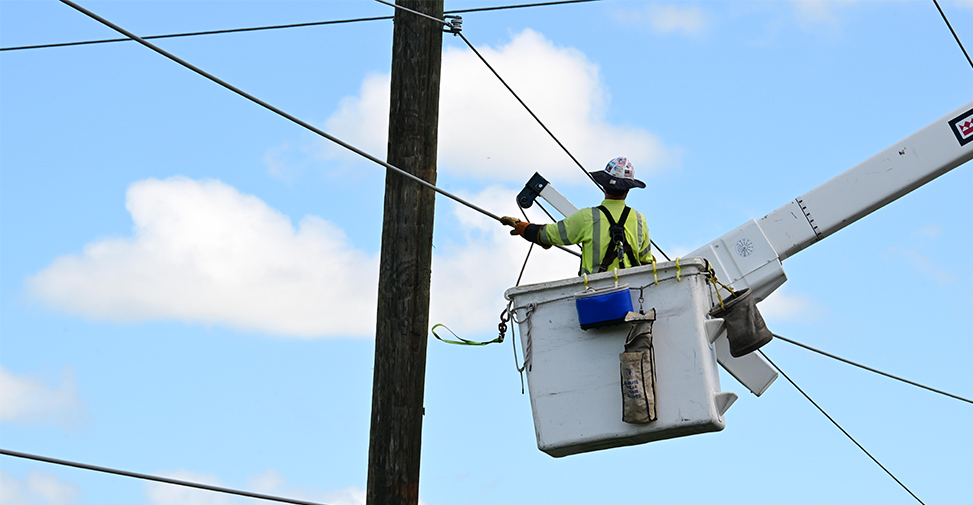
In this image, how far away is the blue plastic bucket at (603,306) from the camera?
5488 mm

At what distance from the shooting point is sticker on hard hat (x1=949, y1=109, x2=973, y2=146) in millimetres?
6844

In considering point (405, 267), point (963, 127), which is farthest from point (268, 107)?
point (963, 127)

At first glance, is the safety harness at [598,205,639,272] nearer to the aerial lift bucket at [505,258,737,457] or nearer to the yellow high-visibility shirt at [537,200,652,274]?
the yellow high-visibility shirt at [537,200,652,274]

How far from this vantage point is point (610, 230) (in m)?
5.92

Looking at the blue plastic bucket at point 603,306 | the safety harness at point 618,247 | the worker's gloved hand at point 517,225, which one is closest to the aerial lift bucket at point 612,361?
the blue plastic bucket at point 603,306

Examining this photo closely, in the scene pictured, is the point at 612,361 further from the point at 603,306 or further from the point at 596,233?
the point at 596,233

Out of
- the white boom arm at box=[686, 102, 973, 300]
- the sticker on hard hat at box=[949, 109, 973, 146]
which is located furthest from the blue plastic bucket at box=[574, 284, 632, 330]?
the sticker on hard hat at box=[949, 109, 973, 146]

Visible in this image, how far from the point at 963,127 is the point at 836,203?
83 cm

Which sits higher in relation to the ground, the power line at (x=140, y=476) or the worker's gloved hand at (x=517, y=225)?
the worker's gloved hand at (x=517, y=225)

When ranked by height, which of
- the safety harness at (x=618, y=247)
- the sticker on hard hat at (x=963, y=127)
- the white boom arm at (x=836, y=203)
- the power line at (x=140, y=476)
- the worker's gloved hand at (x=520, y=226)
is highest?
the sticker on hard hat at (x=963, y=127)

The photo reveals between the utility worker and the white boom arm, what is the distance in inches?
42.8

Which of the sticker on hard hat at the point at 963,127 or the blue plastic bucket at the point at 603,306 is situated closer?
the blue plastic bucket at the point at 603,306

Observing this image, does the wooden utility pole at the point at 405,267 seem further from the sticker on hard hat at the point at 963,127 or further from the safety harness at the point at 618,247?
the sticker on hard hat at the point at 963,127

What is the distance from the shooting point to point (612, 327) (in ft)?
18.3
